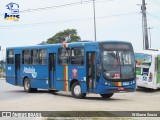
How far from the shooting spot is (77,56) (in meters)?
22.7

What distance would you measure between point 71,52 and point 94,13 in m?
33.7

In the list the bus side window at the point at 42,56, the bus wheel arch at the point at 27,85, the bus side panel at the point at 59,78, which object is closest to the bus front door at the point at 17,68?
the bus wheel arch at the point at 27,85

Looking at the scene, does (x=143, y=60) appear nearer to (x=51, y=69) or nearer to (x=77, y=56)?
(x=51, y=69)

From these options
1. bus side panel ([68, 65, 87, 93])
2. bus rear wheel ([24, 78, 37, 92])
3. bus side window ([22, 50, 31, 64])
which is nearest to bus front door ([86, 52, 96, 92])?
bus side panel ([68, 65, 87, 93])

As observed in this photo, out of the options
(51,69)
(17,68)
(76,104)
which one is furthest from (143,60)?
(76,104)

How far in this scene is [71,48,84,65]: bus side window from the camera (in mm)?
22328

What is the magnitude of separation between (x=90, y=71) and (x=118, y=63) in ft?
4.52

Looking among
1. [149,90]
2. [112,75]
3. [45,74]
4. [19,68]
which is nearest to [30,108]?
[112,75]

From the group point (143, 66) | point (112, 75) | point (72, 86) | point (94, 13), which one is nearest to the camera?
point (112, 75)

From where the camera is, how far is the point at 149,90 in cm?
2912

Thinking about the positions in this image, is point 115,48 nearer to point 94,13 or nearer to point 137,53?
point 137,53

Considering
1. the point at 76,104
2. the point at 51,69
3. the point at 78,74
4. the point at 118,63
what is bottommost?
the point at 76,104

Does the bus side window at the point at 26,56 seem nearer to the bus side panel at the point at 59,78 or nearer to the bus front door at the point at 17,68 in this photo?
the bus front door at the point at 17,68

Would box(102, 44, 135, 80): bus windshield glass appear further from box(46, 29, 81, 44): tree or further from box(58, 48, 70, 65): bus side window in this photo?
box(46, 29, 81, 44): tree
